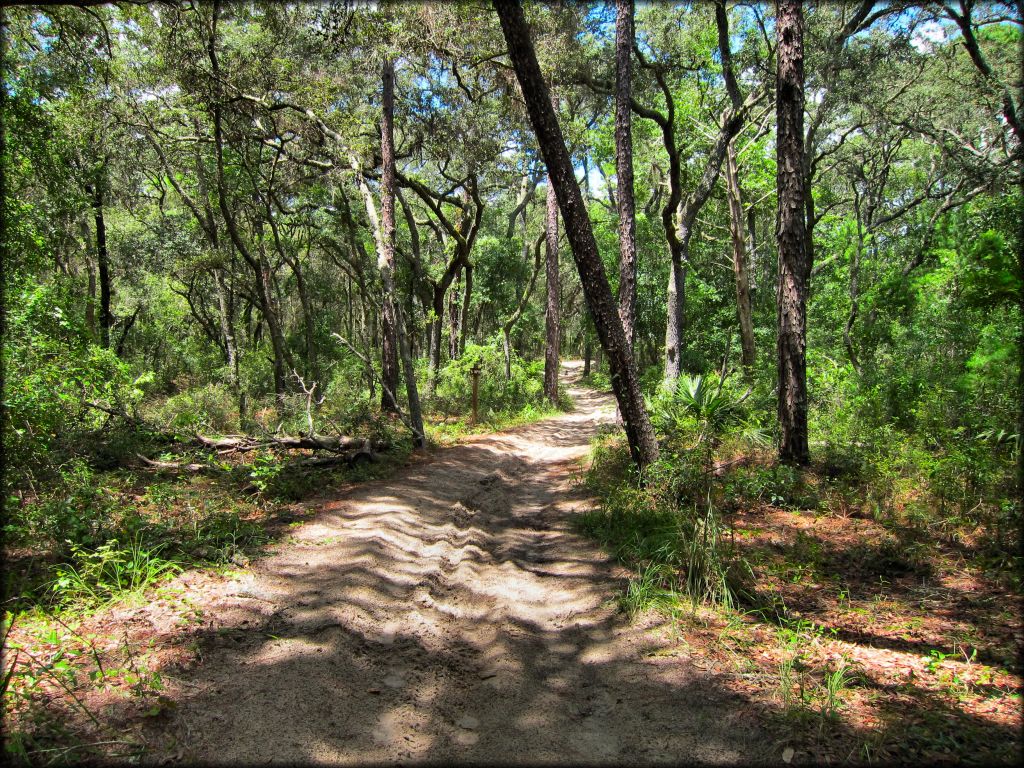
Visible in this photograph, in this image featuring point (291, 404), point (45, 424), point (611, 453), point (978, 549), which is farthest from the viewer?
point (291, 404)

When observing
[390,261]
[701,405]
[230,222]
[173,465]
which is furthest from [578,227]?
[230,222]

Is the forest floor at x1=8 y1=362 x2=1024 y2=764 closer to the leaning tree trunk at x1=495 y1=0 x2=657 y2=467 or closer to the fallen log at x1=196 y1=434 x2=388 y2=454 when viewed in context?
the leaning tree trunk at x1=495 y1=0 x2=657 y2=467

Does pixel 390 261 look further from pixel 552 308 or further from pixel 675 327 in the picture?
pixel 552 308

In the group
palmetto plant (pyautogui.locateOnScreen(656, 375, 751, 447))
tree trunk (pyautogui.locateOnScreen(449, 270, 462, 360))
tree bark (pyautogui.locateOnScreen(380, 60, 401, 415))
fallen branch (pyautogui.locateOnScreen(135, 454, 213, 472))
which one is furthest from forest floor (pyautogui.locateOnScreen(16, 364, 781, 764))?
tree trunk (pyautogui.locateOnScreen(449, 270, 462, 360))

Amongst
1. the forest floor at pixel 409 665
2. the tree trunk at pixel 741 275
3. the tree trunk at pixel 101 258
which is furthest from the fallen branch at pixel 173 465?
the tree trunk at pixel 741 275

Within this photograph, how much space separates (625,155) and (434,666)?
9.82m

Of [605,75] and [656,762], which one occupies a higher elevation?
[605,75]

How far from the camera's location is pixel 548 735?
3076mm

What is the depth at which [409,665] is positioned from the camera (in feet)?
12.4

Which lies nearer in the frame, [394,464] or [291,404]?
[394,464]

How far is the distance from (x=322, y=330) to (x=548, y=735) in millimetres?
28128

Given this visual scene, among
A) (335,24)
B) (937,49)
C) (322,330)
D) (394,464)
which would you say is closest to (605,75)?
(335,24)

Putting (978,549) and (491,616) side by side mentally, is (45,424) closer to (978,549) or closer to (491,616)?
(491,616)

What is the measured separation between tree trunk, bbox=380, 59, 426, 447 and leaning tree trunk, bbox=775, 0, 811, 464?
22.2ft
